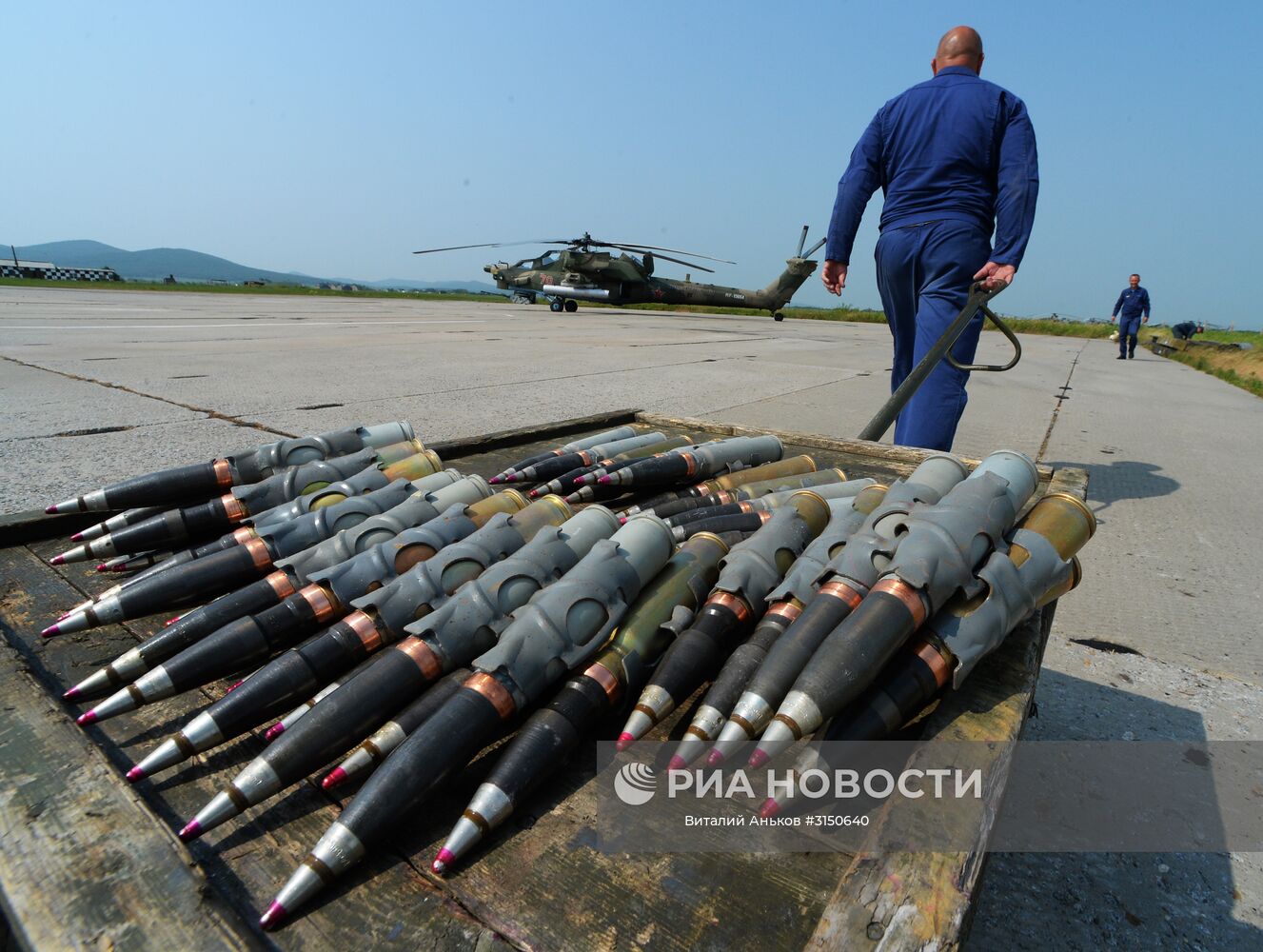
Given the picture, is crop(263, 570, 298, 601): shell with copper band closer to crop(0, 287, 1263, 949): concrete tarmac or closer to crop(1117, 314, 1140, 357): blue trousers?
crop(0, 287, 1263, 949): concrete tarmac

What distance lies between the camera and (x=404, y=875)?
1.10 metres

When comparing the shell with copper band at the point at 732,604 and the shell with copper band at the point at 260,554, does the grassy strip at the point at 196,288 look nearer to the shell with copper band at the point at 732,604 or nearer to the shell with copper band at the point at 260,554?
the shell with copper band at the point at 260,554

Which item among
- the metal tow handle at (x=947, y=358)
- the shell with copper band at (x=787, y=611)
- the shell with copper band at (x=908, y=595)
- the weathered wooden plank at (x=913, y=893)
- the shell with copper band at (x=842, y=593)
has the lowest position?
the weathered wooden plank at (x=913, y=893)

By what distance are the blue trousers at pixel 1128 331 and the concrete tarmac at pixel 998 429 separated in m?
3.88

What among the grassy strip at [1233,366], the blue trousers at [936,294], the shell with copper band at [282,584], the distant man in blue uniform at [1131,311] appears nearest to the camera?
the shell with copper band at [282,584]

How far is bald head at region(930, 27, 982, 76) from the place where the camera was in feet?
14.5

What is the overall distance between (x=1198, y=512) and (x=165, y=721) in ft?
19.3

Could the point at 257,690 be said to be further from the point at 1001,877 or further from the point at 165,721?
the point at 1001,877

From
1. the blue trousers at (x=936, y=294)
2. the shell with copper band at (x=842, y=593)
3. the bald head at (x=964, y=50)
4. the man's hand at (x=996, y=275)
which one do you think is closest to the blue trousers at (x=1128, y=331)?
the bald head at (x=964, y=50)

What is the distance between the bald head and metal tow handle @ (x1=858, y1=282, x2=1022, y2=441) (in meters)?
1.67

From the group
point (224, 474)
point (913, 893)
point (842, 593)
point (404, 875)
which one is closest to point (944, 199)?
point (842, 593)

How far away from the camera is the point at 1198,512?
4773 millimetres

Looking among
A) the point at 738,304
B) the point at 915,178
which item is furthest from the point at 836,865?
the point at 738,304

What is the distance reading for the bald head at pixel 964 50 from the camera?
4.43 m
